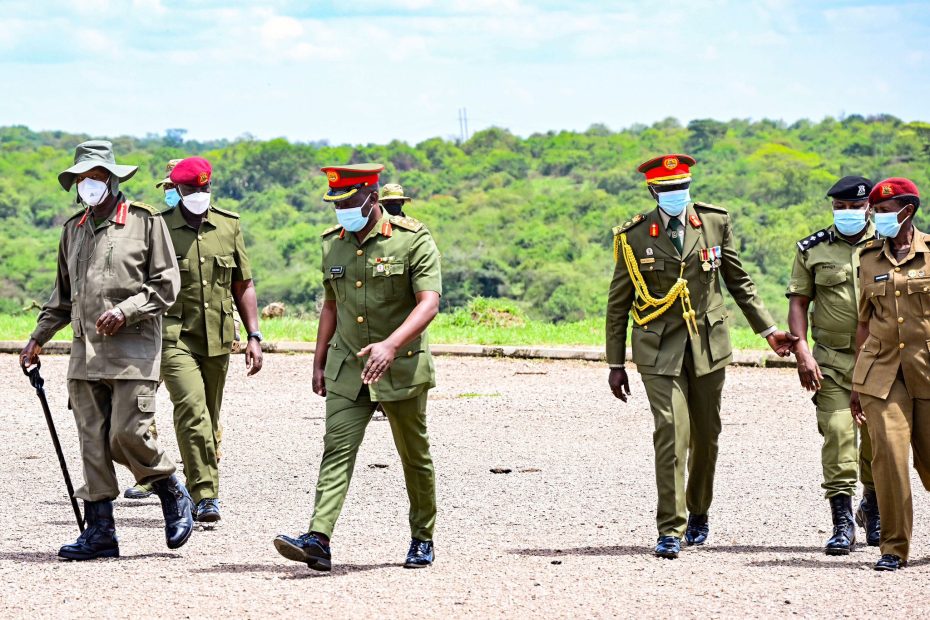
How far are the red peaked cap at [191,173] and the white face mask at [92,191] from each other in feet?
3.46

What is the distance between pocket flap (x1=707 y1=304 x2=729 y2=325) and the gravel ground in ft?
3.72

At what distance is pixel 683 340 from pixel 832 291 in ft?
3.13

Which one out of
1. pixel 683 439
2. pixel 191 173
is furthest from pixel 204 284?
pixel 683 439

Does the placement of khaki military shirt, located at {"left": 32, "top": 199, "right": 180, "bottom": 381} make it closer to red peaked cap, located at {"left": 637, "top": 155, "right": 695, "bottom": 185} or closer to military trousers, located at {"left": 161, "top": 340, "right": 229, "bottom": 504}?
military trousers, located at {"left": 161, "top": 340, "right": 229, "bottom": 504}

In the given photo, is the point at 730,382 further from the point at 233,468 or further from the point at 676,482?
the point at 676,482

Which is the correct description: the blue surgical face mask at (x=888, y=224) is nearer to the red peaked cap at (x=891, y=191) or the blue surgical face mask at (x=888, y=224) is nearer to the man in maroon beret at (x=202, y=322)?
the red peaked cap at (x=891, y=191)

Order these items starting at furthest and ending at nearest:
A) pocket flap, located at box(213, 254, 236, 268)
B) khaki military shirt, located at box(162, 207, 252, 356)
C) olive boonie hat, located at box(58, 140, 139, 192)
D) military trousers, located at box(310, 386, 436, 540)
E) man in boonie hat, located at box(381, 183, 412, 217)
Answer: man in boonie hat, located at box(381, 183, 412, 217) < pocket flap, located at box(213, 254, 236, 268) < khaki military shirt, located at box(162, 207, 252, 356) < olive boonie hat, located at box(58, 140, 139, 192) < military trousers, located at box(310, 386, 436, 540)

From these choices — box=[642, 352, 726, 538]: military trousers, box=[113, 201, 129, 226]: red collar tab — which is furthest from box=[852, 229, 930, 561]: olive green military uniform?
box=[113, 201, 129, 226]: red collar tab

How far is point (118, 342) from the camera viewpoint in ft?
22.4

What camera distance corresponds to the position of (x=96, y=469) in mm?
6879

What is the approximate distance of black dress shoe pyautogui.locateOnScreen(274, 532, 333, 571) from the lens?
242 inches

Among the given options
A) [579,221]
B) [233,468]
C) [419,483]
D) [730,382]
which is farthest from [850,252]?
[579,221]

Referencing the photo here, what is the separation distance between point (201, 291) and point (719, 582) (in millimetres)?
3396

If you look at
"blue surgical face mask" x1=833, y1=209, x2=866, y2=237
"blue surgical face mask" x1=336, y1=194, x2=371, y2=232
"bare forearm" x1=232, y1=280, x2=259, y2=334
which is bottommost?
"bare forearm" x1=232, y1=280, x2=259, y2=334
